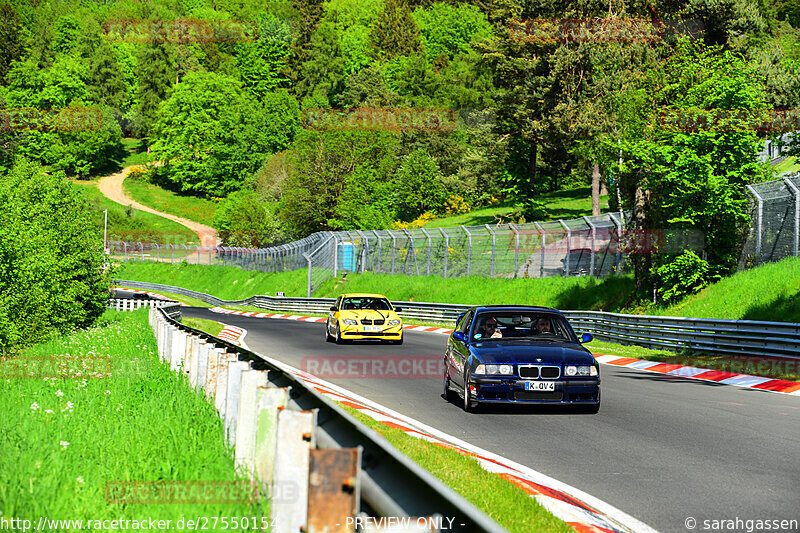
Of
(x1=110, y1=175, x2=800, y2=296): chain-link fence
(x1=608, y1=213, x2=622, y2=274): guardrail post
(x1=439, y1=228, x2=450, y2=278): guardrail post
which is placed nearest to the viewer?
(x1=110, y1=175, x2=800, y2=296): chain-link fence

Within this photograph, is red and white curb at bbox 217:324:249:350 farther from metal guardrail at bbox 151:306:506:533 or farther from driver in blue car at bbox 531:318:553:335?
metal guardrail at bbox 151:306:506:533

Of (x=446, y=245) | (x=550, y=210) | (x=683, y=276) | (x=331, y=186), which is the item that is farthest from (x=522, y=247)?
(x=331, y=186)

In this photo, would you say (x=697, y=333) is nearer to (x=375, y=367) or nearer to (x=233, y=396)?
(x=375, y=367)

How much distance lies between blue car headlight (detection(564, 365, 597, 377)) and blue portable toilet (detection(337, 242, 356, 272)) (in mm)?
45156

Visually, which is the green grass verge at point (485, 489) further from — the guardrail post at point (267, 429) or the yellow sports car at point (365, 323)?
the yellow sports car at point (365, 323)

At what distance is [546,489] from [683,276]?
20926mm

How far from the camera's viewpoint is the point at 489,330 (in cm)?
1288

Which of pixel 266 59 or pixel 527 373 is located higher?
pixel 266 59

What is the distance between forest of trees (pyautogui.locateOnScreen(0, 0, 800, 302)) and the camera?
87.4 feet

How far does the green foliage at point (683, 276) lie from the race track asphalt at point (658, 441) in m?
10.2

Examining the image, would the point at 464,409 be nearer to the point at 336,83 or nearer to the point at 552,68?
the point at 552,68

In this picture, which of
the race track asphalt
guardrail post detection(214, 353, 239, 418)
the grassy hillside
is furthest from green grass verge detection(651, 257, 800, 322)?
guardrail post detection(214, 353, 239, 418)

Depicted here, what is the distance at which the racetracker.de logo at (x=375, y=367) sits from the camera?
17498 millimetres

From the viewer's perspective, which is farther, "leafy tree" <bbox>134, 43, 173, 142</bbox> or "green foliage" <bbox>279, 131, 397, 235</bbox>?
"leafy tree" <bbox>134, 43, 173, 142</bbox>
